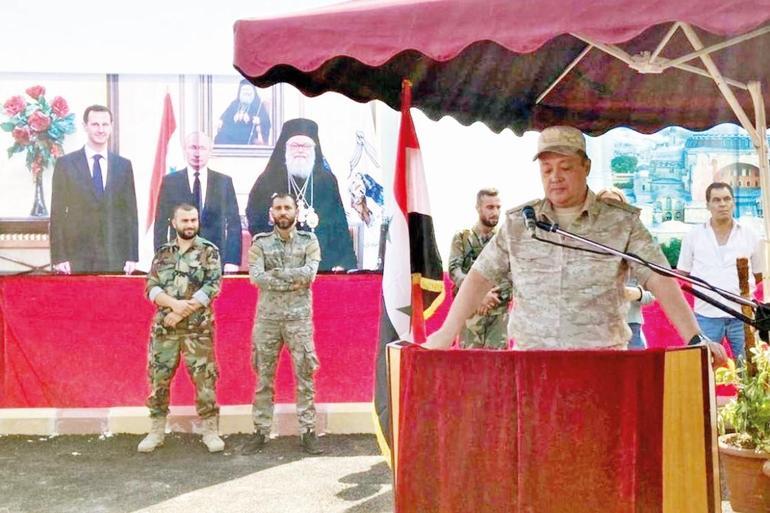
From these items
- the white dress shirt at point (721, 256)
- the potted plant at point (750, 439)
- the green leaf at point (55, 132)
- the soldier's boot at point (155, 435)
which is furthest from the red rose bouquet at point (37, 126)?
Result: the potted plant at point (750, 439)

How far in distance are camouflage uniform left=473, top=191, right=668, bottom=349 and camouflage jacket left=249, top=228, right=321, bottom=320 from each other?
3.02 meters

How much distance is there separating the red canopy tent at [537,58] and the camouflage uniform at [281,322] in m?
1.91

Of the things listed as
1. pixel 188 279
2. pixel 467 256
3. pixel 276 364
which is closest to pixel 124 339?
pixel 188 279

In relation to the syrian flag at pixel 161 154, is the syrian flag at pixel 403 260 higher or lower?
lower

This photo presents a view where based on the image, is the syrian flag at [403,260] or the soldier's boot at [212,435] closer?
the syrian flag at [403,260]

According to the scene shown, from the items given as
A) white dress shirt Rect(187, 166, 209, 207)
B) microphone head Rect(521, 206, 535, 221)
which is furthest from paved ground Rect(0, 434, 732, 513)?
microphone head Rect(521, 206, 535, 221)

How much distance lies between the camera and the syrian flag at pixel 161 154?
21.7ft

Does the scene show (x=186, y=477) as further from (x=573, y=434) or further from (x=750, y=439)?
(x=750, y=439)

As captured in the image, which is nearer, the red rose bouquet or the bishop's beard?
the red rose bouquet

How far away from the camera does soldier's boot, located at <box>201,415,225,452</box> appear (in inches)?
239

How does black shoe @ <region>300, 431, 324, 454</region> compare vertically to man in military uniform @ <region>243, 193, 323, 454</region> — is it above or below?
below

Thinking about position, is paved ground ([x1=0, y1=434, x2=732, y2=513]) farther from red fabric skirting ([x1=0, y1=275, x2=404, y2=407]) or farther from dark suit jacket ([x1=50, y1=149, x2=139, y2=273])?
dark suit jacket ([x1=50, y1=149, x2=139, y2=273])

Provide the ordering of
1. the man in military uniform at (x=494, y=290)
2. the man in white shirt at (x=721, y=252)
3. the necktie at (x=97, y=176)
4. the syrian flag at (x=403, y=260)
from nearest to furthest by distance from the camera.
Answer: the syrian flag at (x=403, y=260) → the man in military uniform at (x=494, y=290) → the man in white shirt at (x=721, y=252) → the necktie at (x=97, y=176)

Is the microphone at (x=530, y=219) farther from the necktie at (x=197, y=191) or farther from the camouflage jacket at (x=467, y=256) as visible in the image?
the necktie at (x=197, y=191)
